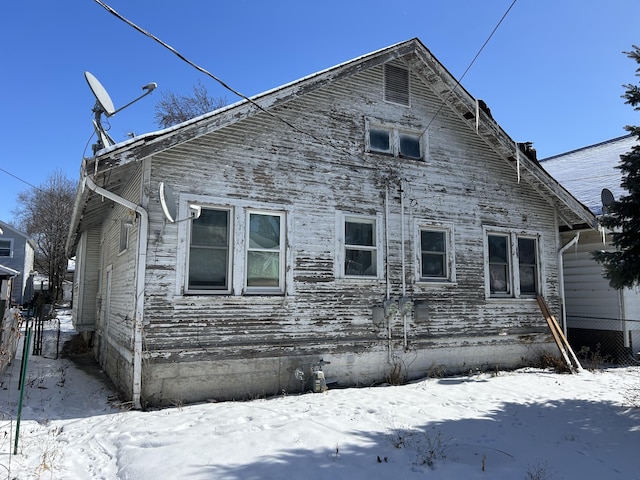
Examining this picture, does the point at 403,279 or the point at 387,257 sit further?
the point at 403,279

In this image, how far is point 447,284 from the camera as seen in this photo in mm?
10211

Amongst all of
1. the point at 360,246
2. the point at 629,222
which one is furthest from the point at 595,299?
the point at 360,246

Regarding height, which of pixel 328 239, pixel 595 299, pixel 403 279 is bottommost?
pixel 595 299

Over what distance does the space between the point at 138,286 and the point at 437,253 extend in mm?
6260

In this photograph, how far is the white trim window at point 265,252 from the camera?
835 centimetres

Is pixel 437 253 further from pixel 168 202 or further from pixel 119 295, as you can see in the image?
pixel 119 295

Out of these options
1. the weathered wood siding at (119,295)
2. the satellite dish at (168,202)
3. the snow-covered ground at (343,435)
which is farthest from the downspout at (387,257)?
the weathered wood siding at (119,295)

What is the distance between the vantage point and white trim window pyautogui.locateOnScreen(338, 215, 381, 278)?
9266 millimetres

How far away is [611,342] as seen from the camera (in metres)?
12.3

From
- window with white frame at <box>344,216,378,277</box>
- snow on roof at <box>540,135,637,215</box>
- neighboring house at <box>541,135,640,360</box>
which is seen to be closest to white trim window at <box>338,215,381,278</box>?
window with white frame at <box>344,216,378,277</box>

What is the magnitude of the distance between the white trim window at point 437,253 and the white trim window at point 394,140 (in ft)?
5.52

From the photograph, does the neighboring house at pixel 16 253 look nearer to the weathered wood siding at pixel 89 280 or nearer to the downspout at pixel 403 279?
the weathered wood siding at pixel 89 280

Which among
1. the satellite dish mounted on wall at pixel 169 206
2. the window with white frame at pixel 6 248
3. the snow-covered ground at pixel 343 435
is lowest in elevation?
the snow-covered ground at pixel 343 435

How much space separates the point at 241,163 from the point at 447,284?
16.9 ft
